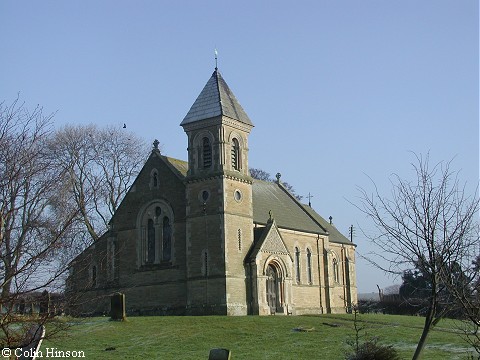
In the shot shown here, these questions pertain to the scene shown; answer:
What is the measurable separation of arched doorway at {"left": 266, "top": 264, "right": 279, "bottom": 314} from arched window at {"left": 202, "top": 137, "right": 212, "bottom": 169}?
817 centimetres

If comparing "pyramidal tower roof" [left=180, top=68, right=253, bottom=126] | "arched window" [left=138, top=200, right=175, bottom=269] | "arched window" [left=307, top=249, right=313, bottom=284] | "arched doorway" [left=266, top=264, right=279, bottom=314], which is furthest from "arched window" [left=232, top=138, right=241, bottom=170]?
"arched window" [left=307, top=249, right=313, bottom=284]

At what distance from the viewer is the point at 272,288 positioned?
4450 centimetres

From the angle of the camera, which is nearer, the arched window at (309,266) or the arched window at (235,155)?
the arched window at (235,155)

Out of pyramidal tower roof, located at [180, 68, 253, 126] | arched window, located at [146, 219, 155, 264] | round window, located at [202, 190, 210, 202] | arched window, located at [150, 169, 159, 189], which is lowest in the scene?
arched window, located at [146, 219, 155, 264]

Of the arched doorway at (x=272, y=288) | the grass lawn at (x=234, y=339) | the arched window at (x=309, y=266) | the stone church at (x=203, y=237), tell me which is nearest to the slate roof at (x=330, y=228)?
the arched window at (x=309, y=266)

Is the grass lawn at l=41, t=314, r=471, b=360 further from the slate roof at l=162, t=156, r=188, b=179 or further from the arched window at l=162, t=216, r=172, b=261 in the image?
the slate roof at l=162, t=156, r=188, b=179

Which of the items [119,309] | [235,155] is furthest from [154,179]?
[119,309]

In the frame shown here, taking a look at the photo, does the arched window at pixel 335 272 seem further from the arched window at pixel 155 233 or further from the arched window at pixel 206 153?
the arched window at pixel 206 153

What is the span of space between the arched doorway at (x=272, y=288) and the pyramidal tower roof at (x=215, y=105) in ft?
33.6

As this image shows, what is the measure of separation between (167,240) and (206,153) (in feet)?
21.2

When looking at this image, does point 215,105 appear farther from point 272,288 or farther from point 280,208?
point 272,288

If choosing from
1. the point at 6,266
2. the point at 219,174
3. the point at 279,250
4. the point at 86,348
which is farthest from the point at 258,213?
the point at 6,266

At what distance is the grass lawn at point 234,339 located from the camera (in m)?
25.1

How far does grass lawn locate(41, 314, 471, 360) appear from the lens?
25.1 metres
